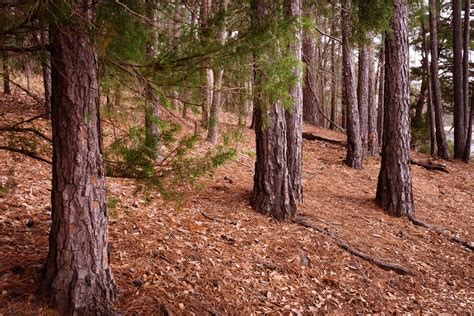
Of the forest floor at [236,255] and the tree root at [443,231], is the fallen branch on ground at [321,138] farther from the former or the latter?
the tree root at [443,231]

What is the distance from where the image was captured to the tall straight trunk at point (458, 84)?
15.0 metres

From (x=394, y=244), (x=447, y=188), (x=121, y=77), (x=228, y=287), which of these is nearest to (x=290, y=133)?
(x=394, y=244)

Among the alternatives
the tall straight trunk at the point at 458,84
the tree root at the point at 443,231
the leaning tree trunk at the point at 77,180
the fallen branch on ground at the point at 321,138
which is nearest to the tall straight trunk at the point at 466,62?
the tall straight trunk at the point at 458,84

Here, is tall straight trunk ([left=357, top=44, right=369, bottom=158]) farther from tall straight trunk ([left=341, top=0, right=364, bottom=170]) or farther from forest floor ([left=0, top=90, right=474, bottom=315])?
forest floor ([left=0, top=90, right=474, bottom=315])

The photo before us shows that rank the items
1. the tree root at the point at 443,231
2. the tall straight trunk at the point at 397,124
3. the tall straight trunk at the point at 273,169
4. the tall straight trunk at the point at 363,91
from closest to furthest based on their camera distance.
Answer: the tall straight trunk at the point at 273,169
the tree root at the point at 443,231
the tall straight trunk at the point at 397,124
the tall straight trunk at the point at 363,91

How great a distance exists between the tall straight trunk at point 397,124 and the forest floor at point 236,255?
431 mm

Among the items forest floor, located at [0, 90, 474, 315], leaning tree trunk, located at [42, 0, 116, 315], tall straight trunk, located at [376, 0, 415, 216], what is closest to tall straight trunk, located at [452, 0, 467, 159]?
forest floor, located at [0, 90, 474, 315]

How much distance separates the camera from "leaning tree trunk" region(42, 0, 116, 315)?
3045mm

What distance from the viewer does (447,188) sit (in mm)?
11211

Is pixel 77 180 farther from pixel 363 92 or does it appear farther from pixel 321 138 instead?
pixel 321 138

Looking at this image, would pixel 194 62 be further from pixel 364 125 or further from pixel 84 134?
pixel 364 125

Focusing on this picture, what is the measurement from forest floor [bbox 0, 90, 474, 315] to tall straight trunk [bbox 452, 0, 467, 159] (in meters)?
8.92

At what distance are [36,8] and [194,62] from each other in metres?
1.35

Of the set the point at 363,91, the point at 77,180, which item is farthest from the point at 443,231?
the point at 77,180
